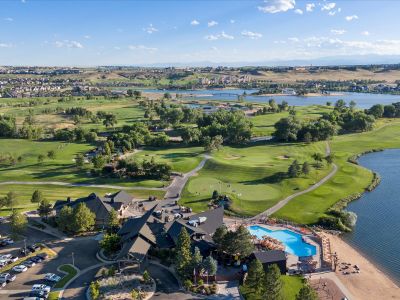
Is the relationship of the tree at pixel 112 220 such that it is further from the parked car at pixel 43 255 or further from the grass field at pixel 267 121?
the grass field at pixel 267 121

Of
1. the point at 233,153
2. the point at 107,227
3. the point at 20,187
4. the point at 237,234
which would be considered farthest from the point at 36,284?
the point at 233,153

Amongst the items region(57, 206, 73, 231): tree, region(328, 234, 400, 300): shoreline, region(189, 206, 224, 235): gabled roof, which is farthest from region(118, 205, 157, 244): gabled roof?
region(328, 234, 400, 300): shoreline

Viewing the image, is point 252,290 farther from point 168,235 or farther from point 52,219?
point 52,219

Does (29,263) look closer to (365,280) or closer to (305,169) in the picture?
(365,280)

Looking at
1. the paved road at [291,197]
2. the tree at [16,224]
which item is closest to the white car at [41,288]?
the tree at [16,224]

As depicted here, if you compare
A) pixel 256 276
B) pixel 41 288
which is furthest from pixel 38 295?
pixel 256 276

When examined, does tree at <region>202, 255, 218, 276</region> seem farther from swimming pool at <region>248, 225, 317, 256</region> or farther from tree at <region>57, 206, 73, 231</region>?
tree at <region>57, 206, 73, 231</region>
